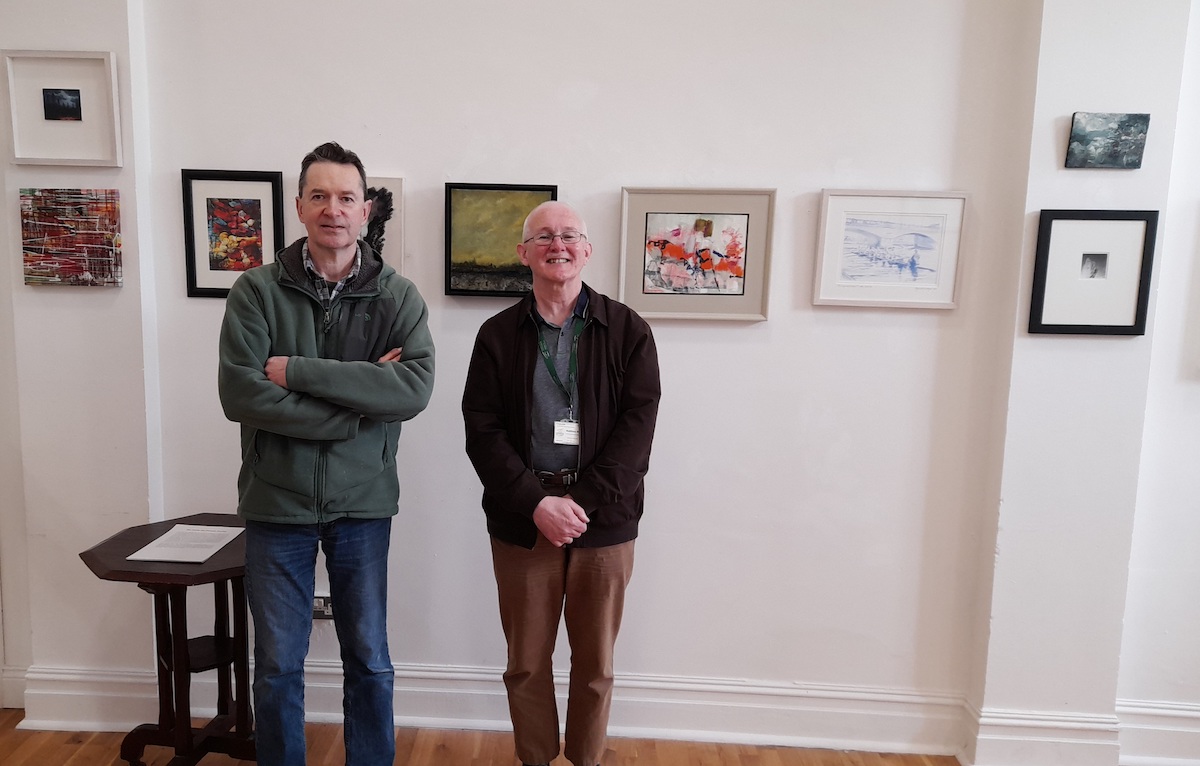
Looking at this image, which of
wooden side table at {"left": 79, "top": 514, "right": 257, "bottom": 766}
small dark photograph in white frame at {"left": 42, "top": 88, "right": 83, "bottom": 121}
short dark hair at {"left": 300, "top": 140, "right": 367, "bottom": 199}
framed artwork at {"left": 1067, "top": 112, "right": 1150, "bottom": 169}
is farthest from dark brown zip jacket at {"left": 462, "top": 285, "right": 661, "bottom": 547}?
small dark photograph in white frame at {"left": 42, "top": 88, "right": 83, "bottom": 121}

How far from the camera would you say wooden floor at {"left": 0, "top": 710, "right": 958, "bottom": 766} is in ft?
6.67

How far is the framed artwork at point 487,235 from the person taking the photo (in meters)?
2.04

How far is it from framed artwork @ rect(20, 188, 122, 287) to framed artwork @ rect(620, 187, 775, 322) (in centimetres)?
166

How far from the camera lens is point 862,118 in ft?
6.68

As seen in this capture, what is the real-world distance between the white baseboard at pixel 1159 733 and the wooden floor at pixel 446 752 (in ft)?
2.04

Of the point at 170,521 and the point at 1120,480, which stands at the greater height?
the point at 1120,480

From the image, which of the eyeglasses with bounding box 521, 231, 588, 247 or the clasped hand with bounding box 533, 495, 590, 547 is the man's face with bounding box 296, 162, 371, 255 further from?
the clasped hand with bounding box 533, 495, 590, 547

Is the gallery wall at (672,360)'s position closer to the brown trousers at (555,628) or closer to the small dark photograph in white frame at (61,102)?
the small dark photograph in white frame at (61,102)

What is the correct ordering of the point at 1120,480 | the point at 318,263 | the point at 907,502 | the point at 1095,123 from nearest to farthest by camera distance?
1. the point at 318,263
2. the point at 1095,123
3. the point at 1120,480
4. the point at 907,502

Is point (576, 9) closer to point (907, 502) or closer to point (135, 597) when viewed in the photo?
point (907, 502)

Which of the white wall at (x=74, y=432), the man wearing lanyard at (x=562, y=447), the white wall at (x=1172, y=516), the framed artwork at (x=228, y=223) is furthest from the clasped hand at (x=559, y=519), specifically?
the white wall at (x=1172, y=516)

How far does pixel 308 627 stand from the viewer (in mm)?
1683

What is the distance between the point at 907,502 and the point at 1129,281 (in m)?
0.95

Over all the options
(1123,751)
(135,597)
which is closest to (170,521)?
(135,597)
